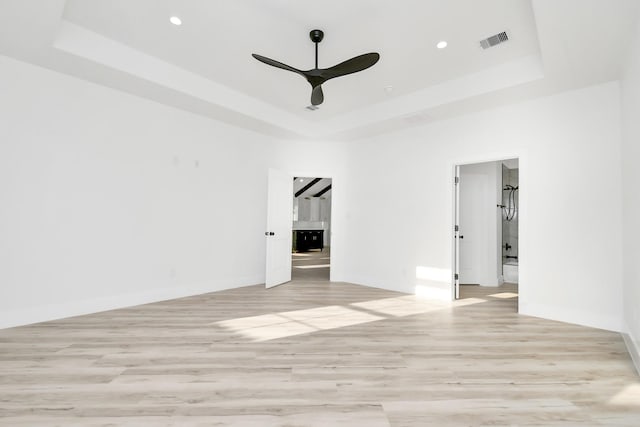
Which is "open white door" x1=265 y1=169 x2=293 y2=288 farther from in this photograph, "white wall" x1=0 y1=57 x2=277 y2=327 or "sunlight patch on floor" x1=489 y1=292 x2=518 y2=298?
"sunlight patch on floor" x1=489 y1=292 x2=518 y2=298

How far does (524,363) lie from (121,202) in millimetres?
4801

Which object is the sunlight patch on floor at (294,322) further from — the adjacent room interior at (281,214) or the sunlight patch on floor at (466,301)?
the sunlight patch on floor at (466,301)

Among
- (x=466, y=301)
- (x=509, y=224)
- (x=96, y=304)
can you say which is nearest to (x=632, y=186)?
(x=466, y=301)

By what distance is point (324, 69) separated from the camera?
310cm

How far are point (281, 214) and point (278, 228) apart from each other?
11.0 inches

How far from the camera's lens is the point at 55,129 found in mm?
3701

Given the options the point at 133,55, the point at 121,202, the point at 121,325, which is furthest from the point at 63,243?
the point at 133,55

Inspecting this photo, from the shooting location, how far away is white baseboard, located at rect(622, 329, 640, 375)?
255 cm

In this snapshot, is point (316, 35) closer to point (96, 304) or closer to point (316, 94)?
point (316, 94)

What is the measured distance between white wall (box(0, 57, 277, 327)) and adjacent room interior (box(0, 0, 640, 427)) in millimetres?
23

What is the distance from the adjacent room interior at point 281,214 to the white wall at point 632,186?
0.20 ft

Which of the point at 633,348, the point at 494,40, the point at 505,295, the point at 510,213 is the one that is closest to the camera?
the point at 633,348

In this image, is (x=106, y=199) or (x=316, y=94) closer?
(x=316, y=94)

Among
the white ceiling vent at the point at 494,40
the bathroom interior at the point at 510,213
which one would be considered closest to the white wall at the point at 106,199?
the white ceiling vent at the point at 494,40
